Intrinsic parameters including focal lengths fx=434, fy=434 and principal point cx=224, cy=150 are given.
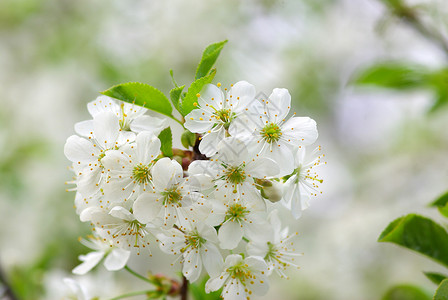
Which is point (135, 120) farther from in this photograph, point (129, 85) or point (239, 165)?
point (239, 165)

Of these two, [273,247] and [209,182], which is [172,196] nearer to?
[209,182]

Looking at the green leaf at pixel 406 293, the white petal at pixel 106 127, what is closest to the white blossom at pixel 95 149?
the white petal at pixel 106 127

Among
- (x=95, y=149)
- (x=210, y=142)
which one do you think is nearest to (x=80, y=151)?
(x=95, y=149)

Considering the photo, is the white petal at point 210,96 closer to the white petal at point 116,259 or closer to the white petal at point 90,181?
the white petal at point 90,181

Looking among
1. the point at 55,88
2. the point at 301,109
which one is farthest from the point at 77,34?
the point at 301,109

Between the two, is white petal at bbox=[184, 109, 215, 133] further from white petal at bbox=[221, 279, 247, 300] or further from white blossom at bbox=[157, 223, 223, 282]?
white petal at bbox=[221, 279, 247, 300]

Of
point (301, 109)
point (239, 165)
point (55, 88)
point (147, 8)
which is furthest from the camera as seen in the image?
point (55, 88)
